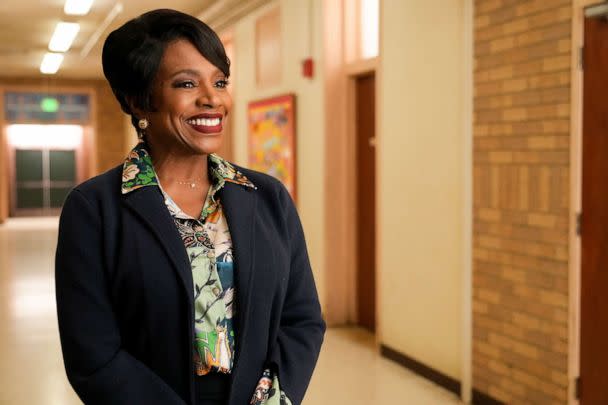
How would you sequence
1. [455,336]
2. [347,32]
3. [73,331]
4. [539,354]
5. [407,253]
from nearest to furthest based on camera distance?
[73,331] < [539,354] < [455,336] < [407,253] < [347,32]

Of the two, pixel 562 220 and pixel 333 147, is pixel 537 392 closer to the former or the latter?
pixel 562 220

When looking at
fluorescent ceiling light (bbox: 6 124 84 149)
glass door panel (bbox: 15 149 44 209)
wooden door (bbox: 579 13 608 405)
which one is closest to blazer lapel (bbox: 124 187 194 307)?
wooden door (bbox: 579 13 608 405)

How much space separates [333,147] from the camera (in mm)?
6273

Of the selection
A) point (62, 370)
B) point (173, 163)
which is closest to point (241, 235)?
point (173, 163)

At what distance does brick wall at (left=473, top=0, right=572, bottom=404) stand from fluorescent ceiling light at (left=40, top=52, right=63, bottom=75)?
35.0 ft

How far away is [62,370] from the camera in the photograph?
→ 5012 mm

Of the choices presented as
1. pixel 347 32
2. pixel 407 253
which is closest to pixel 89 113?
pixel 347 32

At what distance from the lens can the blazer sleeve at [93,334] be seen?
4.34 feet

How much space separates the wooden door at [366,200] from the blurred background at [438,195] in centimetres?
2

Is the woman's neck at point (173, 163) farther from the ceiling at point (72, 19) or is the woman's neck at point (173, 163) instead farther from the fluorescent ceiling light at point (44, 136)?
the fluorescent ceiling light at point (44, 136)

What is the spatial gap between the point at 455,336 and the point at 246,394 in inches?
129

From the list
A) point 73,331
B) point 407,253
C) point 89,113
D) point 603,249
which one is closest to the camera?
point 73,331

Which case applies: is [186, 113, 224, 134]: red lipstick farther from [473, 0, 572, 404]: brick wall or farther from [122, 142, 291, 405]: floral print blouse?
[473, 0, 572, 404]: brick wall

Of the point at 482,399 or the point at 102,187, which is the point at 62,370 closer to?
the point at 482,399
